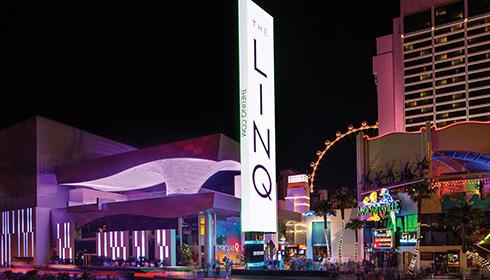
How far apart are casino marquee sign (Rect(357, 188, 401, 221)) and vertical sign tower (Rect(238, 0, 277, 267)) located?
21601mm

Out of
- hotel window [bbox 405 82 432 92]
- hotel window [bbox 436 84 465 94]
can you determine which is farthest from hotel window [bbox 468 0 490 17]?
hotel window [bbox 405 82 432 92]

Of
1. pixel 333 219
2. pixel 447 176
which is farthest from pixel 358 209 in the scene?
pixel 447 176

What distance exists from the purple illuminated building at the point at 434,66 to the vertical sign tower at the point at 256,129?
3159 inches

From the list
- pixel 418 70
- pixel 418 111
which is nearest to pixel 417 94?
pixel 418 111

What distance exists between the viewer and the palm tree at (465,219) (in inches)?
2159

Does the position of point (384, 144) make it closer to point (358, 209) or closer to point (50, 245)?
point (358, 209)

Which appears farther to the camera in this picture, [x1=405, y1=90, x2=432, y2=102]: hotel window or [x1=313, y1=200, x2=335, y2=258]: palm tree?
[x1=405, y1=90, x2=432, y2=102]: hotel window

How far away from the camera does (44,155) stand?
69.0 metres

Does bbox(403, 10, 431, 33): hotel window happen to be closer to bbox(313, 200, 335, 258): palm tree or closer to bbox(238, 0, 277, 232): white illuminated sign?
bbox(313, 200, 335, 258): palm tree

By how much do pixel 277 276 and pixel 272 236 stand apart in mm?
28539

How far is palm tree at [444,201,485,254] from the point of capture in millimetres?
54844

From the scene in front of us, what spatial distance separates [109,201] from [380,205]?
32.3m

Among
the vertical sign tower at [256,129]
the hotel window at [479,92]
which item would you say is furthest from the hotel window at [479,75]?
the vertical sign tower at [256,129]

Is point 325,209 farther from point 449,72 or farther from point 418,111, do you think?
point 449,72
